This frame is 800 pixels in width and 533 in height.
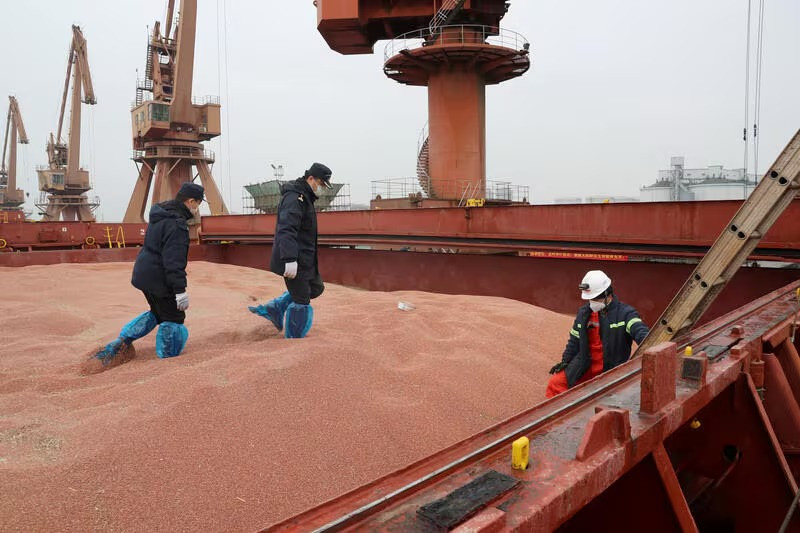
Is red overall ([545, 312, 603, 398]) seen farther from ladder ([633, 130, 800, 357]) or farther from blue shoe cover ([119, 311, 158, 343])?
blue shoe cover ([119, 311, 158, 343])

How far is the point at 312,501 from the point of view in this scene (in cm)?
231

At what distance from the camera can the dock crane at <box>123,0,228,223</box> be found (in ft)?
75.5

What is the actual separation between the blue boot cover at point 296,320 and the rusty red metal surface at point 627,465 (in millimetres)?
3057

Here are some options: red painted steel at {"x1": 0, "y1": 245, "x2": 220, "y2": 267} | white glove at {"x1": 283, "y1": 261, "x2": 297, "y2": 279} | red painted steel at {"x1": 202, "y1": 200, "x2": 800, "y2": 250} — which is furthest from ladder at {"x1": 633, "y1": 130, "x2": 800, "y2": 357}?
red painted steel at {"x1": 0, "y1": 245, "x2": 220, "y2": 267}

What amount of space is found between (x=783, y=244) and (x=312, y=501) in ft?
21.4

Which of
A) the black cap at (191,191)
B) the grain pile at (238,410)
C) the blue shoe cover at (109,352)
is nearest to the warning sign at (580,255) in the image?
the grain pile at (238,410)

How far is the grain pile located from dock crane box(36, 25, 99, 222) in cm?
3829

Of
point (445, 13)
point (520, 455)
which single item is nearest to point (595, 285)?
point (520, 455)

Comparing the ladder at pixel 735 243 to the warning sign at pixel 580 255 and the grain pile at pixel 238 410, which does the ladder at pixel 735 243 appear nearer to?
the grain pile at pixel 238 410

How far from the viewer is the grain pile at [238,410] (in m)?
2.16

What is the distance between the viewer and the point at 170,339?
4305mm

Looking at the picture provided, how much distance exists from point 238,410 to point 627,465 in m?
2.21

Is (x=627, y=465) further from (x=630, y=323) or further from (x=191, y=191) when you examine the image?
(x=191, y=191)

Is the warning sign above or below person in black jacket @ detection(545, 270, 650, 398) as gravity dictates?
above
